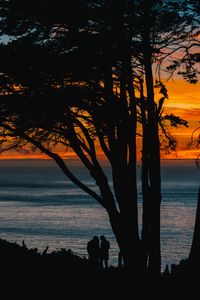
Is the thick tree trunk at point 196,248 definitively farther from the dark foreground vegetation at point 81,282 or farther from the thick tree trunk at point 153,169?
the thick tree trunk at point 153,169

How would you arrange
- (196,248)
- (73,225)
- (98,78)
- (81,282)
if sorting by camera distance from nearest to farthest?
(81,282), (196,248), (98,78), (73,225)

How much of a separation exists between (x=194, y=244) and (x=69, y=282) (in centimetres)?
367

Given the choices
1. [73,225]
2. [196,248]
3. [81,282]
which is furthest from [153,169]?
[73,225]

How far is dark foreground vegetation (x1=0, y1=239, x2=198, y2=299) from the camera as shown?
1299cm

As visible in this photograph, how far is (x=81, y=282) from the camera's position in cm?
1412

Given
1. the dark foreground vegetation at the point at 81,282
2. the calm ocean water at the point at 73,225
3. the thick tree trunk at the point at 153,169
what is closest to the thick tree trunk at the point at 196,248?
the dark foreground vegetation at the point at 81,282

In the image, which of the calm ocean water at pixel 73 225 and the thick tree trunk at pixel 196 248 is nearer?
the thick tree trunk at pixel 196 248

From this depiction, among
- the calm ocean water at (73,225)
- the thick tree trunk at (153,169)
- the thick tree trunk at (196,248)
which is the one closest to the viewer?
the thick tree trunk at (196,248)

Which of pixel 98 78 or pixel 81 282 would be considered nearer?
pixel 81 282

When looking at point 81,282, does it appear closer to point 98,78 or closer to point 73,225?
point 98,78

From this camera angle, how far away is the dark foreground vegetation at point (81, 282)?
1299cm

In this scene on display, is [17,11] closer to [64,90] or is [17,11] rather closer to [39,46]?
[39,46]

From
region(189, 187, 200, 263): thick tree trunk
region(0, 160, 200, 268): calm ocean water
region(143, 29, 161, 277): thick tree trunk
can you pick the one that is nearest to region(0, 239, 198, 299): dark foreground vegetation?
region(189, 187, 200, 263): thick tree trunk

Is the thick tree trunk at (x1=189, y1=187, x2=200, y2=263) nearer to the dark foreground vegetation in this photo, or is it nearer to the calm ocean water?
the dark foreground vegetation
